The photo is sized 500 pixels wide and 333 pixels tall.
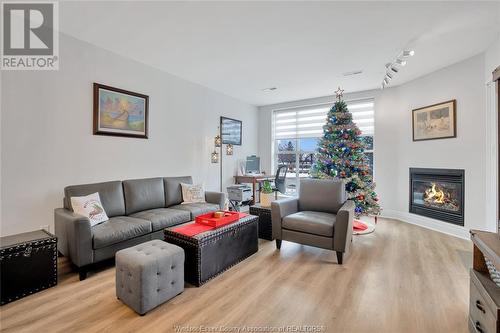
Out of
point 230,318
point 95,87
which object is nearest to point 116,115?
point 95,87

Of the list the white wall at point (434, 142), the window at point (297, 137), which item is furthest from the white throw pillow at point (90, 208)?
the white wall at point (434, 142)

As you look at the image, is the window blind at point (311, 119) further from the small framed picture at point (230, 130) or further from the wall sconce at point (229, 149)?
the wall sconce at point (229, 149)

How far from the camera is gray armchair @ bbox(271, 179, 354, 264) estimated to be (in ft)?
8.85

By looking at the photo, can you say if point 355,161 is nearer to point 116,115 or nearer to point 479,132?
point 479,132

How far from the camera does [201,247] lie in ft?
7.25

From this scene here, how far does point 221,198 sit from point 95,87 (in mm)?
2338

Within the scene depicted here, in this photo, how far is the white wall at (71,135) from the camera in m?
2.51

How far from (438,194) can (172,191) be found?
4.47m

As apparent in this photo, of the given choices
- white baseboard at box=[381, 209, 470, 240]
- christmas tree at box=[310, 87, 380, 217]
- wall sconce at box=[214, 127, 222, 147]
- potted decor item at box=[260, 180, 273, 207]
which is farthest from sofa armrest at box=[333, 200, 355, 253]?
wall sconce at box=[214, 127, 222, 147]

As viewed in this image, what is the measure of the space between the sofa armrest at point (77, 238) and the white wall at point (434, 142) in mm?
4844

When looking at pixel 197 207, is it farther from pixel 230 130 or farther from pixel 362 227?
pixel 362 227

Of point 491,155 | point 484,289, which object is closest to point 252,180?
point 491,155

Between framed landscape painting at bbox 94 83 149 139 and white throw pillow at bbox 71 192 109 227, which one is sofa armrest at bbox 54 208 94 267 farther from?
framed landscape painting at bbox 94 83 149 139

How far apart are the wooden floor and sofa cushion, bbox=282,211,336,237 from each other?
35 cm
